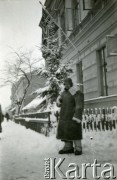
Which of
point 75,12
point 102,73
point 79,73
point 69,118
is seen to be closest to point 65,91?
point 69,118

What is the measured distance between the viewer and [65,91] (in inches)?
201

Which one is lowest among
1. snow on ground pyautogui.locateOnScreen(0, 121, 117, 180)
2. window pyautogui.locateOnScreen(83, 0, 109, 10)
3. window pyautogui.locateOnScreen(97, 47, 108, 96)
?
snow on ground pyautogui.locateOnScreen(0, 121, 117, 180)

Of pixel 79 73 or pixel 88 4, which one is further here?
pixel 79 73

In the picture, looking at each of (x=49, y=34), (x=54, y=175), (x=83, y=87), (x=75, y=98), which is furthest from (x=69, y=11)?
(x=54, y=175)

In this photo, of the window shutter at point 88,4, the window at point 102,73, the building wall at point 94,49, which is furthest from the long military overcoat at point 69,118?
the window shutter at point 88,4

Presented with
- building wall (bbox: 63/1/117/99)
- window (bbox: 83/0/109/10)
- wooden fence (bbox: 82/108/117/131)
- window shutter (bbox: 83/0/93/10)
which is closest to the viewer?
wooden fence (bbox: 82/108/117/131)

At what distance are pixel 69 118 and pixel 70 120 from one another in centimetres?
4

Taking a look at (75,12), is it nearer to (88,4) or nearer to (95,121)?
(88,4)

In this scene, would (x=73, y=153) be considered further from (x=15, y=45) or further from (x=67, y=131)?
(x=15, y=45)

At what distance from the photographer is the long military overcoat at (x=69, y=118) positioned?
4895mm

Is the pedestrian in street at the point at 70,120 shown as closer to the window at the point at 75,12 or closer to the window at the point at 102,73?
the window at the point at 102,73

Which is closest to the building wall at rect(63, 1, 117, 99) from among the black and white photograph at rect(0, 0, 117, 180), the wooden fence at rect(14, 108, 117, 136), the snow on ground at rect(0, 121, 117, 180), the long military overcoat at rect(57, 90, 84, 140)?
the black and white photograph at rect(0, 0, 117, 180)

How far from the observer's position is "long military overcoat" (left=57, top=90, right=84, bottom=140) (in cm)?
489

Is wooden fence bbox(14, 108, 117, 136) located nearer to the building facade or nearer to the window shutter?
the building facade
